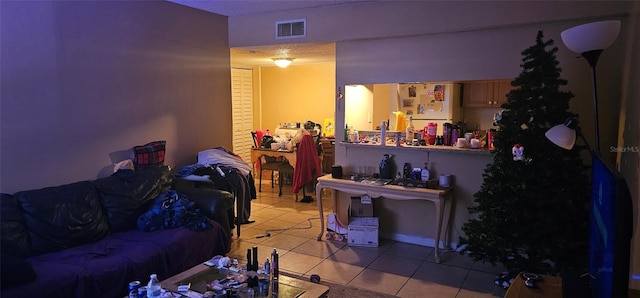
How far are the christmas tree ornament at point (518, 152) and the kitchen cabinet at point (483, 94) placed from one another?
212 cm

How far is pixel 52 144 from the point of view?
3.14 meters

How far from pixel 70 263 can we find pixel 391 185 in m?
2.61

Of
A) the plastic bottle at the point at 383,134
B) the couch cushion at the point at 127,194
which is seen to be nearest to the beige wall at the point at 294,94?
the plastic bottle at the point at 383,134

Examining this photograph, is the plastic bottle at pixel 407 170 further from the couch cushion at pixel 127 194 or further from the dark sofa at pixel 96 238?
the couch cushion at pixel 127 194

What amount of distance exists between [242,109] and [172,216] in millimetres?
4721

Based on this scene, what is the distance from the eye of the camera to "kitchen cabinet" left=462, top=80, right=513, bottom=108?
15.9 ft

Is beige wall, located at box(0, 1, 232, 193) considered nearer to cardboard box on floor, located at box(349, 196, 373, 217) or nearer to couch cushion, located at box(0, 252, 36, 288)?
couch cushion, located at box(0, 252, 36, 288)

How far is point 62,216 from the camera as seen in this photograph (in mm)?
2877

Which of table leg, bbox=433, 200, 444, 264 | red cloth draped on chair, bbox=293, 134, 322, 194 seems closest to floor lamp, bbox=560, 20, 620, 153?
table leg, bbox=433, 200, 444, 264

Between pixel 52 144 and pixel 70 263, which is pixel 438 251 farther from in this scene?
pixel 52 144

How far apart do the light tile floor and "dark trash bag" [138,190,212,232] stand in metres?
0.61

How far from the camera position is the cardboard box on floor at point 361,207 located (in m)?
4.16

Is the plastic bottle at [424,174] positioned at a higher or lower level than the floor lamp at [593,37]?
lower

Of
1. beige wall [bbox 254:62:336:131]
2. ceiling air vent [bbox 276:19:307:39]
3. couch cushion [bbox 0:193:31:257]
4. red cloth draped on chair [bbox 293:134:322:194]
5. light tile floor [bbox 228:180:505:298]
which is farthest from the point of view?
beige wall [bbox 254:62:336:131]
